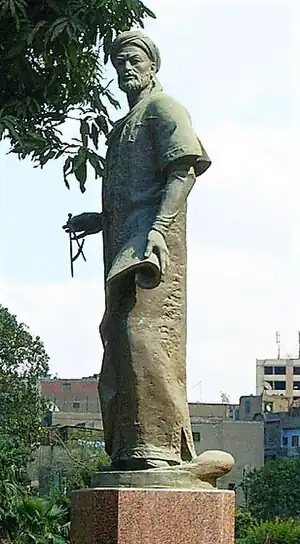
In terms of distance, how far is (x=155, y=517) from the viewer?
19.7 ft

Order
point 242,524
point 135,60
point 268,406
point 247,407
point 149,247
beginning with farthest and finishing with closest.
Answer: point 247,407 → point 268,406 → point 242,524 → point 135,60 → point 149,247

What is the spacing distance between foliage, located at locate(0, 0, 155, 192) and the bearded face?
321 cm

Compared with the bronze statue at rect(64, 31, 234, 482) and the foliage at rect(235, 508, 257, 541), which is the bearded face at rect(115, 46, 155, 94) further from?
the foliage at rect(235, 508, 257, 541)

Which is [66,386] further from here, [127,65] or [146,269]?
[146,269]

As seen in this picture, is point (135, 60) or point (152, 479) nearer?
point (152, 479)

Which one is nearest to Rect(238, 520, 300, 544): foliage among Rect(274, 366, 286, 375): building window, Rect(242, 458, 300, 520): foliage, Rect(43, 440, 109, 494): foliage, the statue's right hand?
Rect(43, 440, 109, 494): foliage

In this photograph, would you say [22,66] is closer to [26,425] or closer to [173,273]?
[173,273]

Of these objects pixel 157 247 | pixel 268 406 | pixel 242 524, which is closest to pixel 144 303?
pixel 157 247

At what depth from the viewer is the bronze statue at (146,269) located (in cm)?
636

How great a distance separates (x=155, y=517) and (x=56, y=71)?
5617 mm

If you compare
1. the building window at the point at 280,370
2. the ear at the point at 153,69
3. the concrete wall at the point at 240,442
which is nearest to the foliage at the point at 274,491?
the concrete wall at the point at 240,442

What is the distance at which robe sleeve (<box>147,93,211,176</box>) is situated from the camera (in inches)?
259

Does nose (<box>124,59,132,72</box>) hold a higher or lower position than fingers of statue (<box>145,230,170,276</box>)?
higher

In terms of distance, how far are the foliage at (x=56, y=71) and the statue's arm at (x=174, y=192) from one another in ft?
11.6
